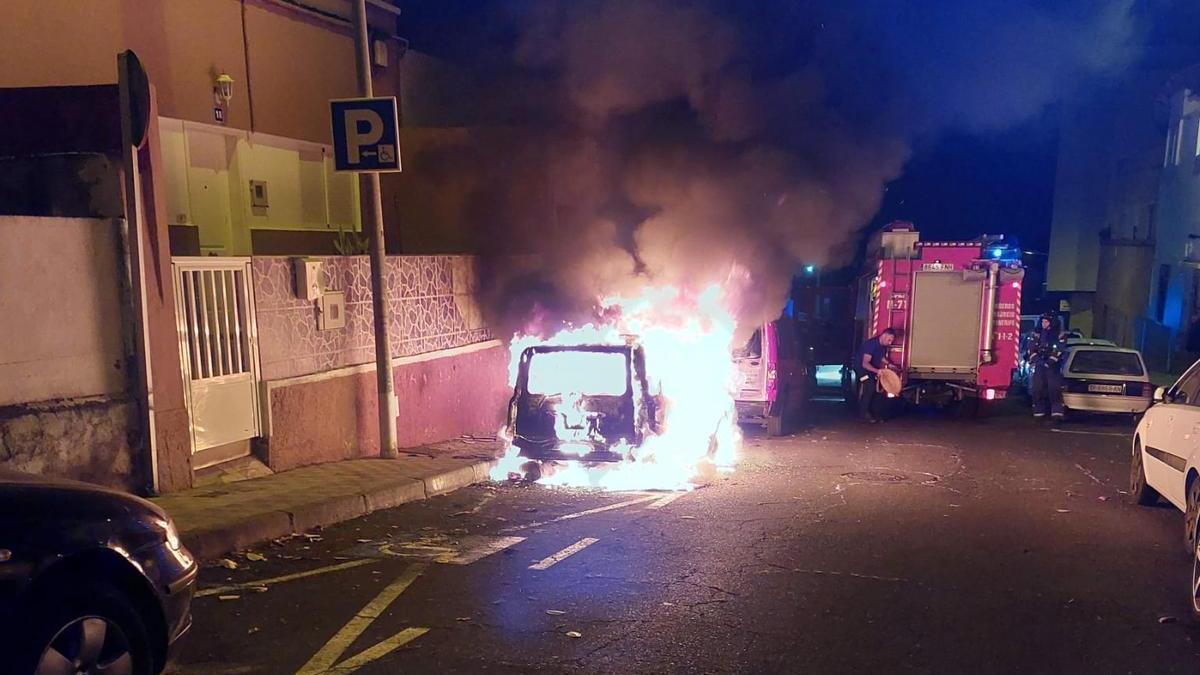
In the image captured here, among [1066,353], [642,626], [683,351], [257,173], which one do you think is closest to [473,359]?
[683,351]

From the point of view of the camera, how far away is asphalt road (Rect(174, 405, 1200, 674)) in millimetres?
4840

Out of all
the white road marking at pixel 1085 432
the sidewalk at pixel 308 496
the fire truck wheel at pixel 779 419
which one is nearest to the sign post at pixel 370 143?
the sidewalk at pixel 308 496

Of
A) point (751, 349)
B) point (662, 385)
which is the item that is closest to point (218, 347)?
point (662, 385)

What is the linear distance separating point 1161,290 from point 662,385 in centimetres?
1945

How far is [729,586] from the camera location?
6.00m

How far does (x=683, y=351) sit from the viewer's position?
12297 millimetres

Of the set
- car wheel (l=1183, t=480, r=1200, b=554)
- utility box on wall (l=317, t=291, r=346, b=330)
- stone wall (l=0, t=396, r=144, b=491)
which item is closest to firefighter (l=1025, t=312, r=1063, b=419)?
car wheel (l=1183, t=480, r=1200, b=554)

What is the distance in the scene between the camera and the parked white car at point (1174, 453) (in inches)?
265

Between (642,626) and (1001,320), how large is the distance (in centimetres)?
1146

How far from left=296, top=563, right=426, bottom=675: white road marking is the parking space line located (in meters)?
0.08

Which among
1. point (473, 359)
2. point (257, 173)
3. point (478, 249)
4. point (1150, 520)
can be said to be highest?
point (257, 173)

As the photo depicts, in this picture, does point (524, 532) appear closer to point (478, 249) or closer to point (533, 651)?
point (533, 651)

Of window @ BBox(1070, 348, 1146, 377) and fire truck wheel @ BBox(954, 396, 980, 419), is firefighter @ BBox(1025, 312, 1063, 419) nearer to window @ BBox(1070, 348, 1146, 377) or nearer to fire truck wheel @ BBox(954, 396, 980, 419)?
window @ BBox(1070, 348, 1146, 377)

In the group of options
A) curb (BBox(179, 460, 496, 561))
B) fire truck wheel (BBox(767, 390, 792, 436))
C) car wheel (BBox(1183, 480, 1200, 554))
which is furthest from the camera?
fire truck wheel (BBox(767, 390, 792, 436))
